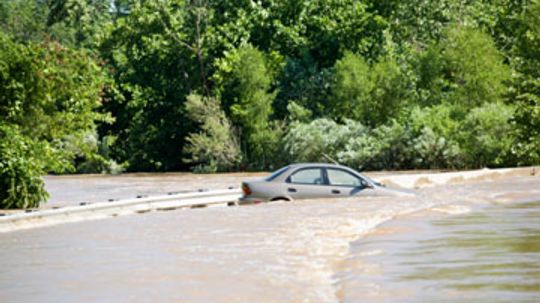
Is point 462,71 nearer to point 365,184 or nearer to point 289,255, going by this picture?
point 365,184

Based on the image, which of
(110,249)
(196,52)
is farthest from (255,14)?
(110,249)

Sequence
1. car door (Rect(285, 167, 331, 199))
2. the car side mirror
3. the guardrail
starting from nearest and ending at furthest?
1. the guardrail
2. car door (Rect(285, 167, 331, 199))
3. the car side mirror

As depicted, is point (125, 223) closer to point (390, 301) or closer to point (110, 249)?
point (110, 249)

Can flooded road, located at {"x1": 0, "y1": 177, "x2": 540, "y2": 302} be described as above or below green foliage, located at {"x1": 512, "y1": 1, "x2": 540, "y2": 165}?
below

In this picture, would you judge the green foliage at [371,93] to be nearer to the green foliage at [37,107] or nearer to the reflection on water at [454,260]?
the green foliage at [37,107]

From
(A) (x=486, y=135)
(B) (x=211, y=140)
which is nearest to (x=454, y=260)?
(A) (x=486, y=135)

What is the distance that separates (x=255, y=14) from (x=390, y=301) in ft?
198

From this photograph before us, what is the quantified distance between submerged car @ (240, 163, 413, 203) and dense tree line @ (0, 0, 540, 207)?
26.1 metres

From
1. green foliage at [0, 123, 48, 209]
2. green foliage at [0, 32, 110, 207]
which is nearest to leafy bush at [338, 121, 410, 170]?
green foliage at [0, 32, 110, 207]

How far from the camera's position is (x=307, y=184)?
2592 centimetres

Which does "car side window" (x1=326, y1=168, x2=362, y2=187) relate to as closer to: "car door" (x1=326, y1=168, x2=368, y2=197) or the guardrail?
"car door" (x1=326, y1=168, x2=368, y2=197)

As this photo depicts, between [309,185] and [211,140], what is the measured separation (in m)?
39.8

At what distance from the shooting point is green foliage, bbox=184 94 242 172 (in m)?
65.2

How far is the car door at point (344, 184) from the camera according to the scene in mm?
26094
